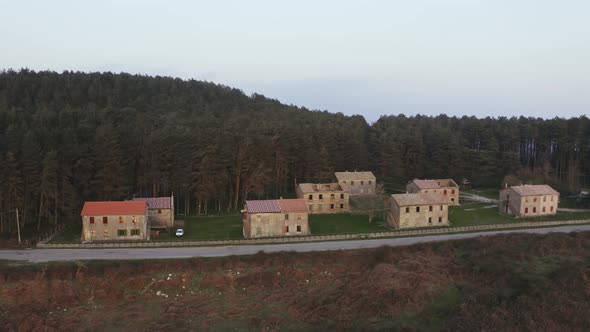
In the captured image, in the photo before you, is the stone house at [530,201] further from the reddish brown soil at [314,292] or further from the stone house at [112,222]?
the stone house at [112,222]

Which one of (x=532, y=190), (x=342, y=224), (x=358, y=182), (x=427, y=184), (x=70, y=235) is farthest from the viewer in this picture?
(x=358, y=182)

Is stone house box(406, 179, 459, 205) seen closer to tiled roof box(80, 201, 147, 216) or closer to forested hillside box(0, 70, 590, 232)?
forested hillside box(0, 70, 590, 232)

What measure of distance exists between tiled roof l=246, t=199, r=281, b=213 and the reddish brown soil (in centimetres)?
855

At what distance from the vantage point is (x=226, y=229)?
5091cm

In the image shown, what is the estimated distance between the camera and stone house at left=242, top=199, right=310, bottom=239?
1877 inches

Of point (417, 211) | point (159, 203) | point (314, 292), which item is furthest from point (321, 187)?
point (314, 292)

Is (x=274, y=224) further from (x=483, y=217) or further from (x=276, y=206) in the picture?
(x=483, y=217)

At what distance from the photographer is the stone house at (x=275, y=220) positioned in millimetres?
47688

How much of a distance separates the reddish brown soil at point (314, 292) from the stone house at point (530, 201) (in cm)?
1443

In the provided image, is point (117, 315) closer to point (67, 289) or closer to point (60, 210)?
point (67, 289)

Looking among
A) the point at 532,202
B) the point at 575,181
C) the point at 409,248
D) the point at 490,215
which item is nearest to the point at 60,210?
the point at 409,248

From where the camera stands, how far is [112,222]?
45812mm

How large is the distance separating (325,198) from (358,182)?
30.1ft

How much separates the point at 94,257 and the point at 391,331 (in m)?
25.5
